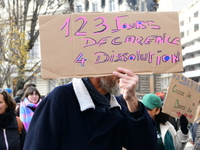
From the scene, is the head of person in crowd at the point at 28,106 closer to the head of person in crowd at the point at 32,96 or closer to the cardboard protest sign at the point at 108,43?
the head of person in crowd at the point at 32,96

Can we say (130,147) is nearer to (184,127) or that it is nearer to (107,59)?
(107,59)

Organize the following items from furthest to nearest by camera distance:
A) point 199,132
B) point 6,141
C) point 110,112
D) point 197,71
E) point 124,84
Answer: point 197,71, point 199,132, point 6,141, point 110,112, point 124,84

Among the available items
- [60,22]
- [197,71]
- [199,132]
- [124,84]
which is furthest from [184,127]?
[197,71]

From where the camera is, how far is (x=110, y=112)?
8.88 feet

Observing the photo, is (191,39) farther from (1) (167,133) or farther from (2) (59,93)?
(2) (59,93)

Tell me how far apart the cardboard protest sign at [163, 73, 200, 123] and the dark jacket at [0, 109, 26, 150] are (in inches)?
69.7

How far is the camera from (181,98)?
4340 millimetres

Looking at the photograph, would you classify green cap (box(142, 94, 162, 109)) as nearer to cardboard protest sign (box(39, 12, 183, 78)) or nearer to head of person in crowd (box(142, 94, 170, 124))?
head of person in crowd (box(142, 94, 170, 124))

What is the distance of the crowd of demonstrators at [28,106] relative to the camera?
6457mm

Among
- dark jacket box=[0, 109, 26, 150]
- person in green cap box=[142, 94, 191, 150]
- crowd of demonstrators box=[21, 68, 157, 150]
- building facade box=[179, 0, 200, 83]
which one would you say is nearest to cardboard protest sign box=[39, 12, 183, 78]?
crowd of demonstrators box=[21, 68, 157, 150]

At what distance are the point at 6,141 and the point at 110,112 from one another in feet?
6.56

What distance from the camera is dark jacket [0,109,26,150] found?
167 inches

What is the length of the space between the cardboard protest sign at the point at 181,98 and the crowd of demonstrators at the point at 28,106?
299cm

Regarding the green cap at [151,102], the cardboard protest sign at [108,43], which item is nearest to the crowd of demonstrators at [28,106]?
the green cap at [151,102]
